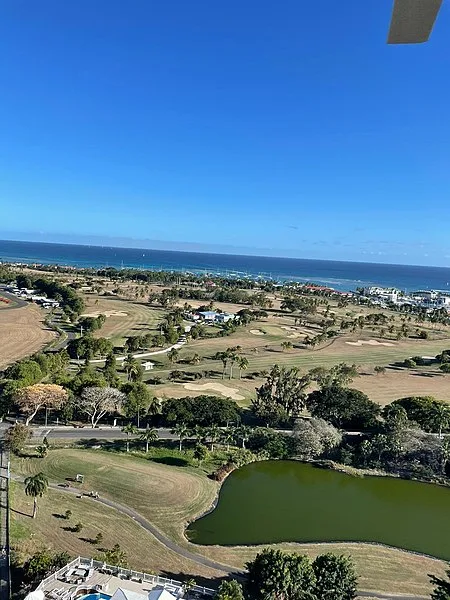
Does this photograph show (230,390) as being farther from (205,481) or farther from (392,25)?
(392,25)

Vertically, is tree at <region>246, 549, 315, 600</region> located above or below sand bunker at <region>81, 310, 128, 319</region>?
below

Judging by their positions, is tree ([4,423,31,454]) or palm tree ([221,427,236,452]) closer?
tree ([4,423,31,454])

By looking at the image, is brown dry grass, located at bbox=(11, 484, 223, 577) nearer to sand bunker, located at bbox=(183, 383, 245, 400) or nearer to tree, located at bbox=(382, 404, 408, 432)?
tree, located at bbox=(382, 404, 408, 432)

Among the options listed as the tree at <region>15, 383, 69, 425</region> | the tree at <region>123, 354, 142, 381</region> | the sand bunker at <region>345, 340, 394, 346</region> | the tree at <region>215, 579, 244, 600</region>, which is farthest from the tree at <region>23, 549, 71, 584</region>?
the sand bunker at <region>345, 340, 394, 346</region>

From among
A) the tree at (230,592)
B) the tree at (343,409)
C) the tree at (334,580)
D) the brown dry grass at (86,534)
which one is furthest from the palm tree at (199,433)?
the tree at (230,592)

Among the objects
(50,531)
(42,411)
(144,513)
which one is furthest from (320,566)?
(42,411)

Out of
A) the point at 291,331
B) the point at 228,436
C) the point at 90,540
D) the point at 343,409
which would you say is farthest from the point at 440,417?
the point at 291,331

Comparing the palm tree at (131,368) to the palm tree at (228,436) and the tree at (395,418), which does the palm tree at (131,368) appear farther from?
the tree at (395,418)
